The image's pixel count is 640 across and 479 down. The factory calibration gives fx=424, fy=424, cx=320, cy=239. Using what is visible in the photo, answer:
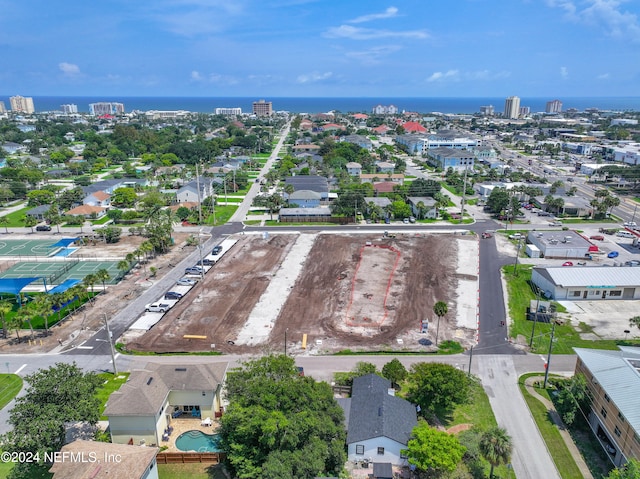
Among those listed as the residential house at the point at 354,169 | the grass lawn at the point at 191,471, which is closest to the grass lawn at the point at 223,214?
the residential house at the point at 354,169

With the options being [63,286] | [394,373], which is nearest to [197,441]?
[394,373]

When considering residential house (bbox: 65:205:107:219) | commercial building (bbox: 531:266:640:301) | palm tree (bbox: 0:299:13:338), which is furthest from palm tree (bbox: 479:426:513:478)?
residential house (bbox: 65:205:107:219)

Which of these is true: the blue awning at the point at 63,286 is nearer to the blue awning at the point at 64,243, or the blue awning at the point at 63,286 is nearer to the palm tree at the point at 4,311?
the palm tree at the point at 4,311

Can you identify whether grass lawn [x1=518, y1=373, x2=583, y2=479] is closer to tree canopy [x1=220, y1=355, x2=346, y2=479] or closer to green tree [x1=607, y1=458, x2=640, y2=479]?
green tree [x1=607, y1=458, x2=640, y2=479]

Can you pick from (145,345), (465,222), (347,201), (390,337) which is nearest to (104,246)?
(145,345)

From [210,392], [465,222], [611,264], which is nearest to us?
[210,392]

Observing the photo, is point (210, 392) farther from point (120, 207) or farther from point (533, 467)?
point (120, 207)
